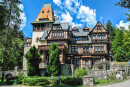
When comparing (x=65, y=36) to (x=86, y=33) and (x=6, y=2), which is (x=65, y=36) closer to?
(x=86, y=33)

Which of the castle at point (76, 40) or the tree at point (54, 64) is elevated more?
the castle at point (76, 40)

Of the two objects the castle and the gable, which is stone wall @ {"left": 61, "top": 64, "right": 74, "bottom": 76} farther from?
the gable

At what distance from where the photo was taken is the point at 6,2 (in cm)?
2606

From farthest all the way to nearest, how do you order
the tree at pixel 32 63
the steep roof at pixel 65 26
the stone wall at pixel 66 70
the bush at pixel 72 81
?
the steep roof at pixel 65 26, the stone wall at pixel 66 70, the tree at pixel 32 63, the bush at pixel 72 81

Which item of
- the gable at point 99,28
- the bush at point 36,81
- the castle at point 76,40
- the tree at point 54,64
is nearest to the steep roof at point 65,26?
the castle at point 76,40

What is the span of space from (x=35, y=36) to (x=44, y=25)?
4.18 metres

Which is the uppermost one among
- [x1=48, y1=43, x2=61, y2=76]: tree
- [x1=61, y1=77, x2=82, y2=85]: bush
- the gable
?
the gable

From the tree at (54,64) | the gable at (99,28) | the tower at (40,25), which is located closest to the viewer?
the tree at (54,64)

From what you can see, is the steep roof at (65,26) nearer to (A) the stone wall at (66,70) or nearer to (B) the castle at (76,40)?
(B) the castle at (76,40)

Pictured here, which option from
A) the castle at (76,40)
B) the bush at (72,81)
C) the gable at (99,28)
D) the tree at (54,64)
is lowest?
the bush at (72,81)

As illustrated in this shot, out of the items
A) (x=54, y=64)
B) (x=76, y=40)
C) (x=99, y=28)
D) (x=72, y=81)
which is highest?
(x=99, y=28)

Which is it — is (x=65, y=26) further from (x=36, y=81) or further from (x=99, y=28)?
(x=36, y=81)

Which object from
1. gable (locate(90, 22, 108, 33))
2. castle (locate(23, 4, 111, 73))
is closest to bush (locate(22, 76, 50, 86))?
castle (locate(23, 4, 111, 73))

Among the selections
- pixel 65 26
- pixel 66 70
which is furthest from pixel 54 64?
pixel 65 26
